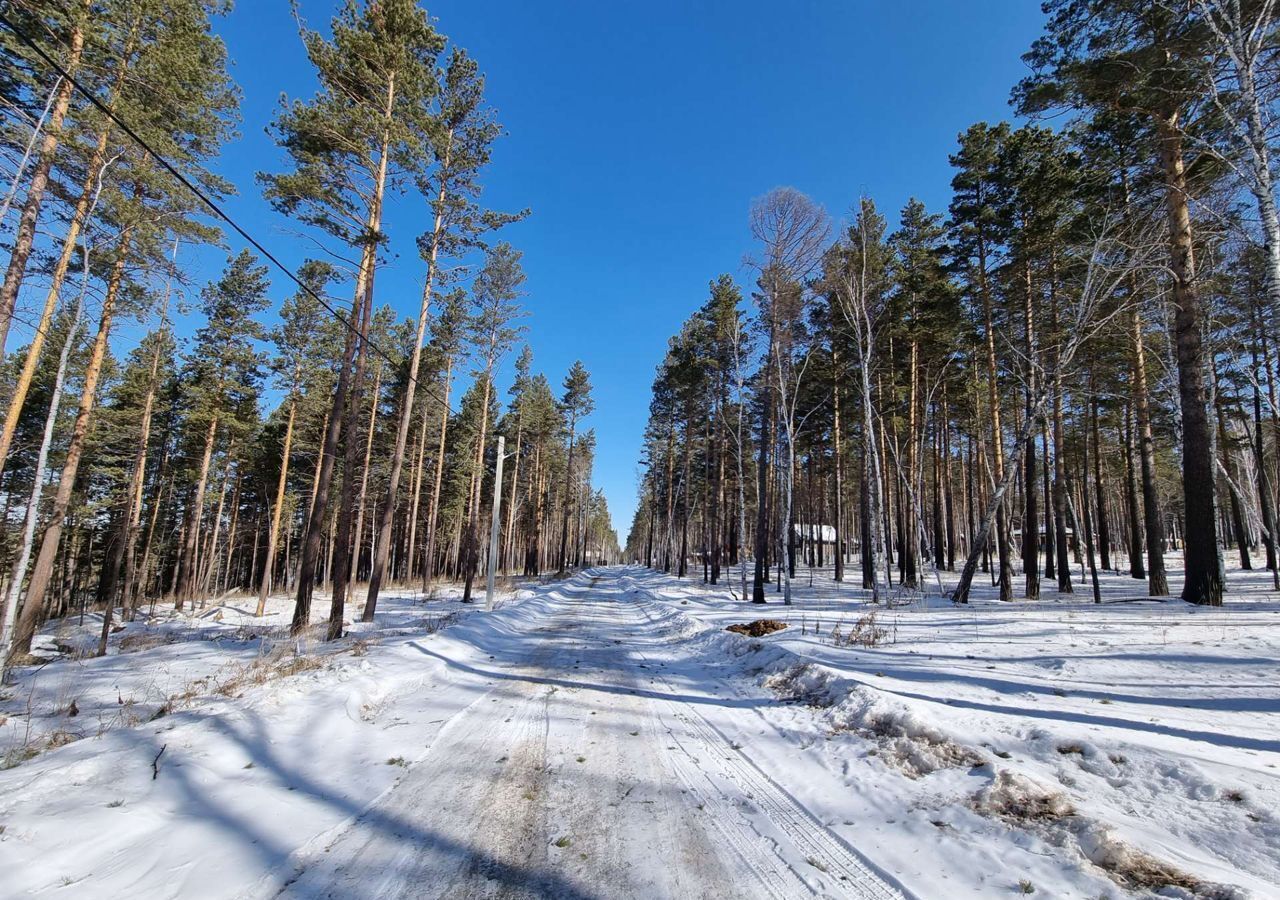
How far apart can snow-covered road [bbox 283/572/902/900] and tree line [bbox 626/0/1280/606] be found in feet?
26.7

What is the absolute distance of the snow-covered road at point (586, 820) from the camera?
2957 mm

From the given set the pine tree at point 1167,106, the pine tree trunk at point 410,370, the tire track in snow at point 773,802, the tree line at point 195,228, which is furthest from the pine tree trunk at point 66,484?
the pine tree at point 1167,106

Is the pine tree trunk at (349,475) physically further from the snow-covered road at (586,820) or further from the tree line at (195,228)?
the snow-covered road at (586,820)

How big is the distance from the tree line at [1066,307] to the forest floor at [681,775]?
18.6 ft

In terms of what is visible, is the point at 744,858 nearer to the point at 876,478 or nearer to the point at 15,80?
the point at 876,478

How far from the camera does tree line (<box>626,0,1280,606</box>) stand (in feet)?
30.2

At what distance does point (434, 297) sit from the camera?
1560cm

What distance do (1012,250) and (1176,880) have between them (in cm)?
1757

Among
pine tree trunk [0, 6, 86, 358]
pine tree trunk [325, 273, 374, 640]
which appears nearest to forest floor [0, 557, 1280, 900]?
pine tree trunk [325, 273, 374, 640]

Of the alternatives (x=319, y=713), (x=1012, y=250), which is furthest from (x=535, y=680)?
(x=1012, y=250)

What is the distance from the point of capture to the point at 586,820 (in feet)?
12.1

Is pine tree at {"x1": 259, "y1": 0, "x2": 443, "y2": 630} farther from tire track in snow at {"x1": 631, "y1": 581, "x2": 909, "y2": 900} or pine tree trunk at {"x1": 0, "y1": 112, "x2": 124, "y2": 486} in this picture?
tire track in snow at {"x1": 631, "y1": 581, "x2": 909, "y2": 900}

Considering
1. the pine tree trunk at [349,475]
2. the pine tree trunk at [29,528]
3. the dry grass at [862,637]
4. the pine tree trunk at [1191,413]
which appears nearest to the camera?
the pine tree trunk at [29,528]

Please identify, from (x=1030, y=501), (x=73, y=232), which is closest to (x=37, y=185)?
(x=73, y=232)
